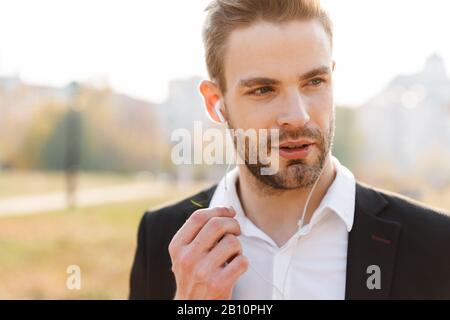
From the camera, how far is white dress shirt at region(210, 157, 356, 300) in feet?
8.80

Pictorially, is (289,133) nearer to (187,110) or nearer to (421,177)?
(421,177)

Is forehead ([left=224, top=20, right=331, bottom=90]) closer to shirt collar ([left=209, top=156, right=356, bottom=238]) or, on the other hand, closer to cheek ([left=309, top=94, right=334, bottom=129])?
cheek ([left=309, top=94, right=334, bottom=129])

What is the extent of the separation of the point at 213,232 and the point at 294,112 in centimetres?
67

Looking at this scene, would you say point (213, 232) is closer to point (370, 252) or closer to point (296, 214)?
point (296, 214)

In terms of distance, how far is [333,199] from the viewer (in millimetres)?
2805

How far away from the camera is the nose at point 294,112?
257cm

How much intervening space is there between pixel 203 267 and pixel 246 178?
2.50 feet

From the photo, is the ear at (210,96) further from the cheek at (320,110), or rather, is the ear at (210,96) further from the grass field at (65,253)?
the grass field at (65,253)

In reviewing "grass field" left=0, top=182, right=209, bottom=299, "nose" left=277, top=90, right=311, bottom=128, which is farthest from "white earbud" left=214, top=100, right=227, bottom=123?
"grass field" left=0, top=182, right=209, bottom=299

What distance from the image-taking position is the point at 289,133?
262 centimetres

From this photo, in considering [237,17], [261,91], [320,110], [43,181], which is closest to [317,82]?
[320,110]

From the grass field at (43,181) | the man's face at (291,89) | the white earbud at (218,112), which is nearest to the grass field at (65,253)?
the white earbud at (218,112)

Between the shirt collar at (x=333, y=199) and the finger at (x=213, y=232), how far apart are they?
34cm

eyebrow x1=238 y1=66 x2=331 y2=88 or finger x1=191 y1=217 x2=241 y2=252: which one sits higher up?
eyebrow x1=238 y1=66 x2=331 y2=88
